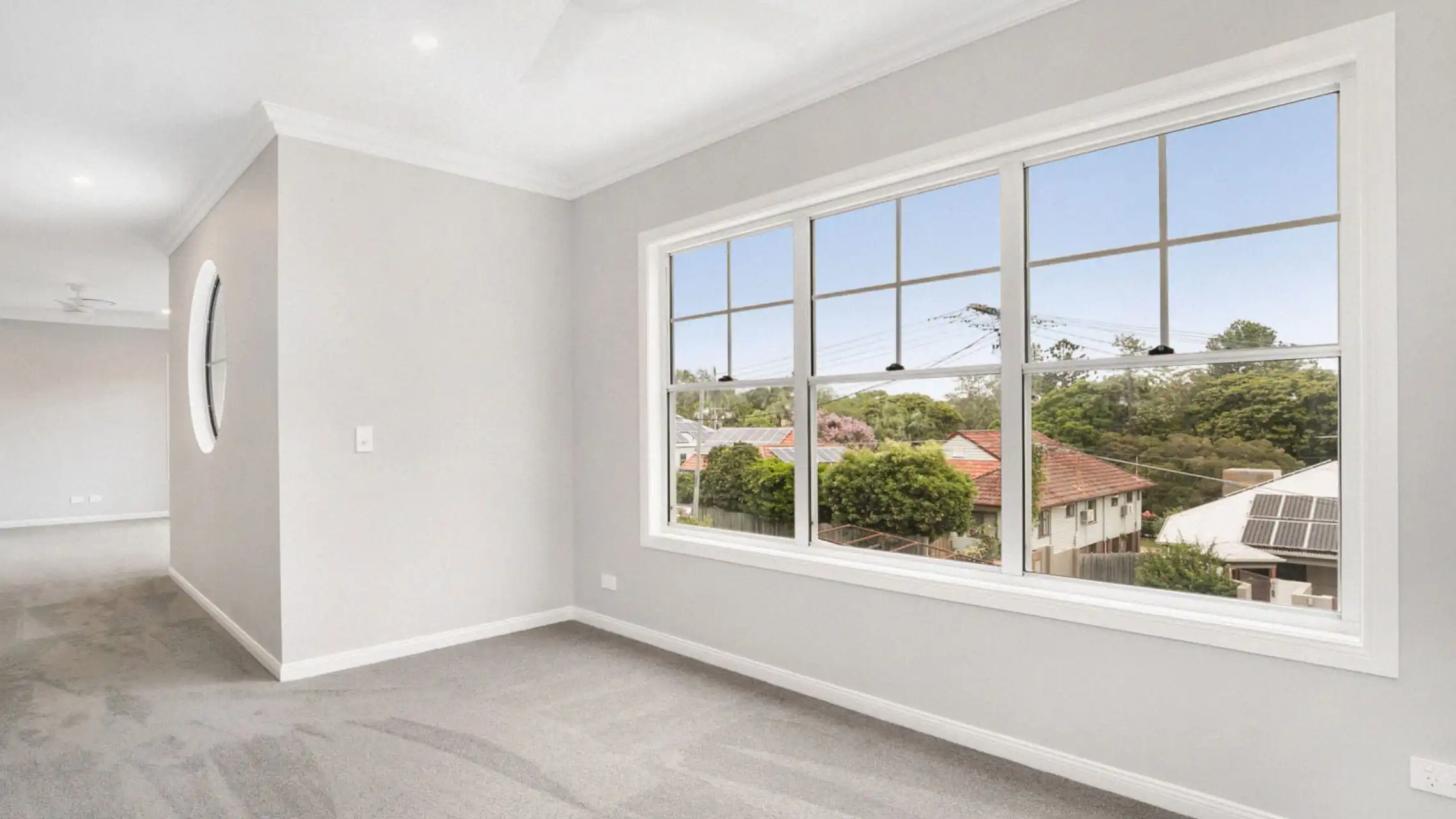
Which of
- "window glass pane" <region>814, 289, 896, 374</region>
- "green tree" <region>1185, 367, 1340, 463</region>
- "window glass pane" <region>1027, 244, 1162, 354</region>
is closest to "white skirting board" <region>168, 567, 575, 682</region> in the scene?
"window glass pane" <region>814, 289, 896, 374</region>

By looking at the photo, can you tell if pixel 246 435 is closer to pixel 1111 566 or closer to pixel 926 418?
pixel 926 418

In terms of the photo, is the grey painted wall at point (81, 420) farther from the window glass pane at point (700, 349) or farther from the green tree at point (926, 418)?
the green tree at point (926, 418)

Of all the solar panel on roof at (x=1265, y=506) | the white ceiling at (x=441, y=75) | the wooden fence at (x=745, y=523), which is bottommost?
the wooden fence at (x=745, y=523)

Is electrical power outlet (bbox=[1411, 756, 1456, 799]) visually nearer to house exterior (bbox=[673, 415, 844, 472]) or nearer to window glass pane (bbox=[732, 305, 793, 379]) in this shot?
house exterior (bbox=[673, 415, 844, 472])

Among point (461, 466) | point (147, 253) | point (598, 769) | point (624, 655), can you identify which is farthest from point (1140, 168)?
point (147, 253)

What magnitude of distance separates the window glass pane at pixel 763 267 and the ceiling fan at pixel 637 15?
977 millimetres

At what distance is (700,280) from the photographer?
404 cm

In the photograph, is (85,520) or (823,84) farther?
(85,520)

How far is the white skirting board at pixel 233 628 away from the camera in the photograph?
3.61m

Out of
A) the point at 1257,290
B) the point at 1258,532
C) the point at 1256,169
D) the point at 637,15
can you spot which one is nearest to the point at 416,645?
the point at 637,15

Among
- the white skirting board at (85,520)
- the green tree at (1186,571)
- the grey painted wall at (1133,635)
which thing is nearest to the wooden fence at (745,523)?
the grey painted wall at (1133,635)

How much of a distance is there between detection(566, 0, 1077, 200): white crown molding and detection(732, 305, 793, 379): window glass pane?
2.90 ft

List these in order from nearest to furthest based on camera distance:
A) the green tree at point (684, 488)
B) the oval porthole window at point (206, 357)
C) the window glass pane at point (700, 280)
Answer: the window glass pane at point (700, 280), the green tree at point (684, 488), the oval porthole window at point (206, 357)

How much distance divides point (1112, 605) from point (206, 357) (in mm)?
5794
